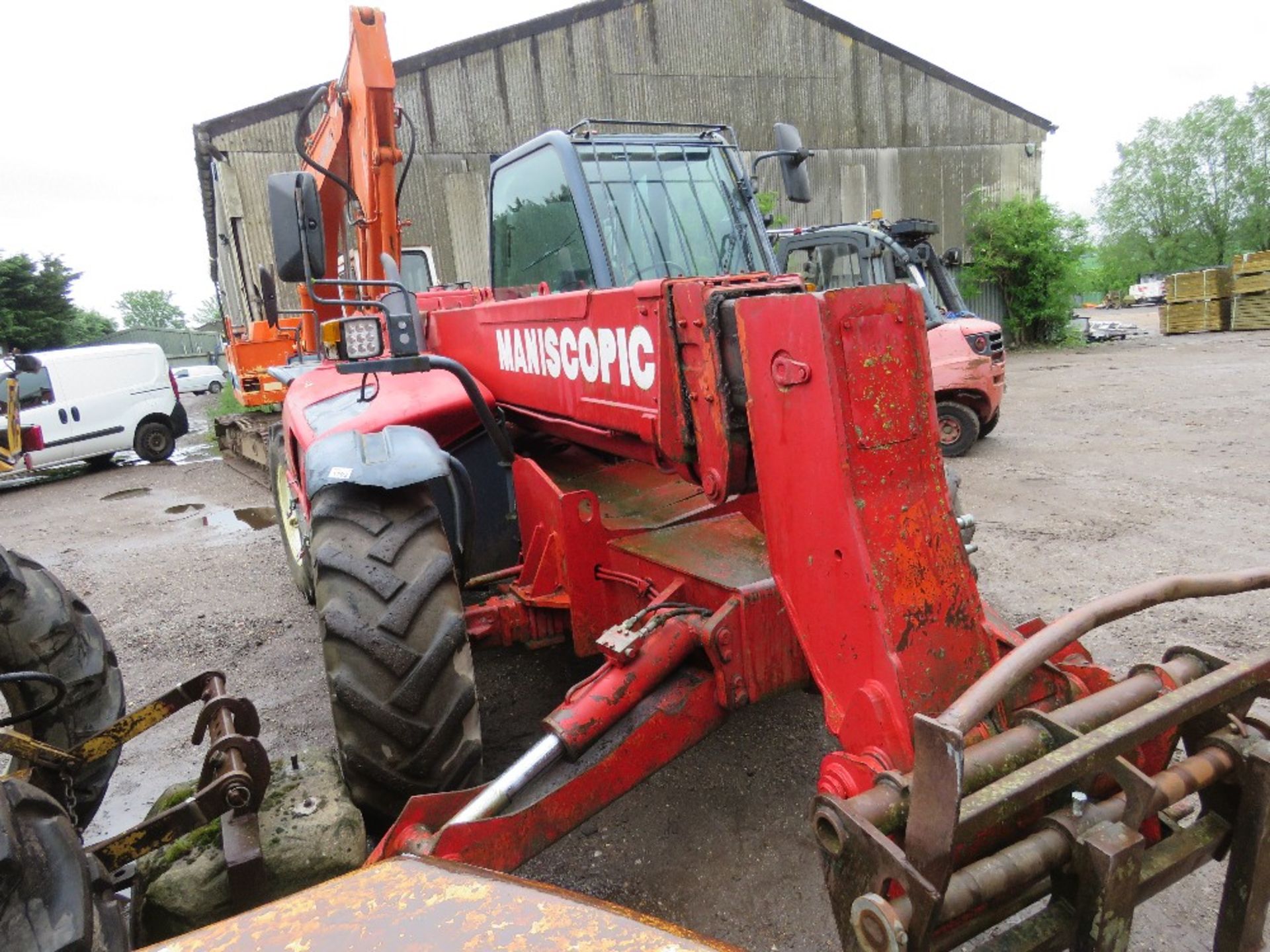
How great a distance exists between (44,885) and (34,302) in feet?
110

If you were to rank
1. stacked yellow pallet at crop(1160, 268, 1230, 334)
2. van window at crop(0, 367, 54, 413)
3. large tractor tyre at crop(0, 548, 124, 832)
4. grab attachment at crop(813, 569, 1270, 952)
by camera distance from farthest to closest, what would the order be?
stacked yellow pallet at crop(1160, 268, 1230, 334) < van window at crop(0, 367, 54, 413) < large tractor tyre at crop(0, 548, 124, 832) < grab attachment at crop(813, 569, 1270, 952)

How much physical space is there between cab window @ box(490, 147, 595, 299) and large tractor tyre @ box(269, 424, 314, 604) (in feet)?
5.91

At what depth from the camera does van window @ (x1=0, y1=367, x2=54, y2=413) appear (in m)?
11.3

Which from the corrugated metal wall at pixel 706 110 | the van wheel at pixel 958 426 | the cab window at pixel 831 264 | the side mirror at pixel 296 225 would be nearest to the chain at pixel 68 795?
the side mirror at pixel 296 225

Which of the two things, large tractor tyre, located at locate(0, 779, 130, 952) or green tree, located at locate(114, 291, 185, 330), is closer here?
large tractor tyre, located at locate(0, 779, 130, 952)

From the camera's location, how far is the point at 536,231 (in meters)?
3.81

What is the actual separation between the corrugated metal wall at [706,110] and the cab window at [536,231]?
13.4 metres

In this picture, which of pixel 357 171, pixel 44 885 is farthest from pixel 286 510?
pixel 44 885

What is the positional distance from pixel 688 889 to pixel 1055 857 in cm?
144

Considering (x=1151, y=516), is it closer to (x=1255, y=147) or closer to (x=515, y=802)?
(x=515, y=802)

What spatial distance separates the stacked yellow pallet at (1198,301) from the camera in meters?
20.7

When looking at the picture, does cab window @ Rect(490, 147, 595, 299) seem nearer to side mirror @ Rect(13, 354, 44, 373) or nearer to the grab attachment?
the grab attachment

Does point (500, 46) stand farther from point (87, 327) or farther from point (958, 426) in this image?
point (87, 327)

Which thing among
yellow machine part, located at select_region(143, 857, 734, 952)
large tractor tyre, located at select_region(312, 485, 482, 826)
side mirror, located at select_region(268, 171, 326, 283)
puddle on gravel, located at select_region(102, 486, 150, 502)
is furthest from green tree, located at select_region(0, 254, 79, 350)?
yellow machine part, located at select_region(143, 857, 734, 952)
